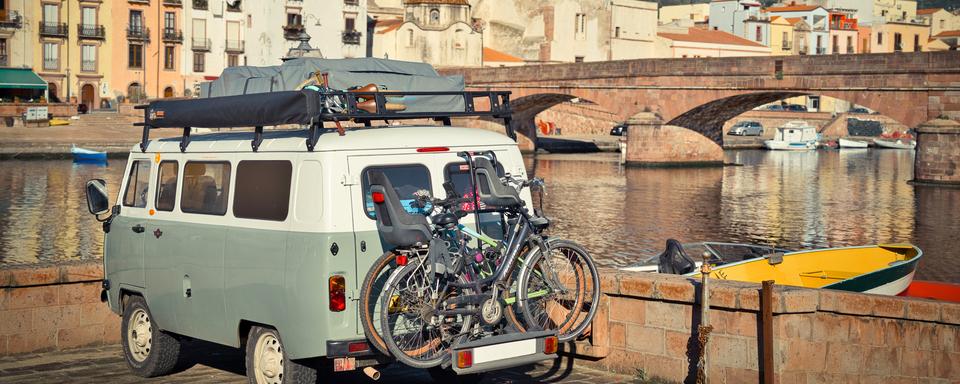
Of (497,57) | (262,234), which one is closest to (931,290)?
(262,234)

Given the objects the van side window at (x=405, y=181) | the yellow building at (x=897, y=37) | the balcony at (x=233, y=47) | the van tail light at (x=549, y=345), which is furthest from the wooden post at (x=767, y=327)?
the yellow building at (x=897, y=37)

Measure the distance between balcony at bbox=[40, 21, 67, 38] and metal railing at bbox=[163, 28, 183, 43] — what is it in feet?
19.7

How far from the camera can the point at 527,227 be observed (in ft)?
29.2

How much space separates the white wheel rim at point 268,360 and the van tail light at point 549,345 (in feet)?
5.96

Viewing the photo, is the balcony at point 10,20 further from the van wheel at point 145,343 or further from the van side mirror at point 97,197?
the van wheel at point 145,343

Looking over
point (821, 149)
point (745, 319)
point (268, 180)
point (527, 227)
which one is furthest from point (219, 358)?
point (821, 149)

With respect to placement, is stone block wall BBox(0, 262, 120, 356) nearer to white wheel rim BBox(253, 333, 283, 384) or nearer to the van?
the van

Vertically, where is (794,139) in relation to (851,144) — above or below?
above

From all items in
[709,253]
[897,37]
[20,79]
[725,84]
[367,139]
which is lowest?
[709,253]

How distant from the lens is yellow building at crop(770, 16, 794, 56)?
417ft

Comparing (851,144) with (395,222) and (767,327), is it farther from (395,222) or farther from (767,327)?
(395,222)

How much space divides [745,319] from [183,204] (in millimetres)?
4282

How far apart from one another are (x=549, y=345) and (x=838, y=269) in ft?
28.2

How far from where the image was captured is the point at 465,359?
838 cm
